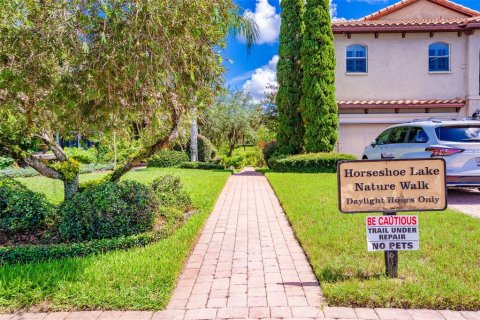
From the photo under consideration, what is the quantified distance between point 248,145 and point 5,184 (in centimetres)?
2927

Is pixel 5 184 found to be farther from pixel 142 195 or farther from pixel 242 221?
pixel 242 221

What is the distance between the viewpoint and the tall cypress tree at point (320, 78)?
54.5 ft

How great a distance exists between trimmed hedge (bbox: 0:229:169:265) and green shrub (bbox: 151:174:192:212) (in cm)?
224

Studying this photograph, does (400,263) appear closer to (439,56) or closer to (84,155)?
(439,56)

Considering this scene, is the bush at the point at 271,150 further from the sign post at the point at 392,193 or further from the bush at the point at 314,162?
the sign post at the point at 392,193

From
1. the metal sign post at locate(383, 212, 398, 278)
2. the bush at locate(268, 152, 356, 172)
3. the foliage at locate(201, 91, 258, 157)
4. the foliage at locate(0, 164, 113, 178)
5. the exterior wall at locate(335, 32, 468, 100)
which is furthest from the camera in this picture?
the foliage at locate(201, 91, 258, 157)

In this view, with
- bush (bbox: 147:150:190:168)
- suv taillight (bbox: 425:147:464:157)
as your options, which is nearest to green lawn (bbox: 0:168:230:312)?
suv taillight (bbox: 425:147:464:157)

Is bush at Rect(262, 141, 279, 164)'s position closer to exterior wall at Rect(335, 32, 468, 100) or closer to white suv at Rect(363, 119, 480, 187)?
exterior wall at Rect(335, 32, 468, 100)

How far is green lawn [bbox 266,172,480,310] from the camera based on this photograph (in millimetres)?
3426

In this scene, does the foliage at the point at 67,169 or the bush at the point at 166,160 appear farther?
the bush at the point at 166,160

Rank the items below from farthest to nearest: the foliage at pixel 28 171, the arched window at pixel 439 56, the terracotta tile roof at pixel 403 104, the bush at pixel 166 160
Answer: the bush at pixel 166 160
the arched window at pixel 439 56
the terracotta tile roof at pixel 403 104
the foliage at pixel 28 171

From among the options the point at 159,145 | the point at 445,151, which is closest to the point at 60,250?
the point at 159,145

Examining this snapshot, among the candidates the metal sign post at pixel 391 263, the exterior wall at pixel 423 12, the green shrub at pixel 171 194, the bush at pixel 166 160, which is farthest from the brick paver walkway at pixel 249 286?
the exterior wall at pixel 423 12

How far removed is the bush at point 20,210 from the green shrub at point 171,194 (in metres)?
2.21
